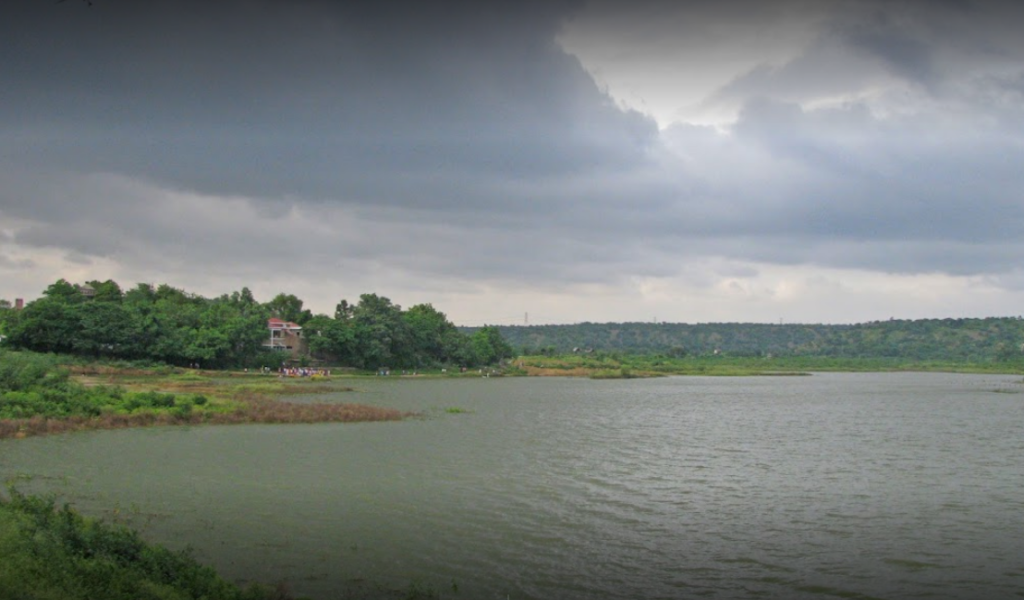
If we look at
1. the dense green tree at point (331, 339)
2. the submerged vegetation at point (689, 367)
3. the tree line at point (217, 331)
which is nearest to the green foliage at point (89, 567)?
the tree line at point (217, 331)

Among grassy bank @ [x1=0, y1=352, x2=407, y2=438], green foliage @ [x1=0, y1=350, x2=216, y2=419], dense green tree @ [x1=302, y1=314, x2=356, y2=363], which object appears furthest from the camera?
dense green tree @ [x1=302, y1=314, x2=356, y2=363]

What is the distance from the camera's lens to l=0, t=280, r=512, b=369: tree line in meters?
82.7

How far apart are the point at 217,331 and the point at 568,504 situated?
81.2m

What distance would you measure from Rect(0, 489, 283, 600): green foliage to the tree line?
7631 cm

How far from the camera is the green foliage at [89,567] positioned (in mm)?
12039

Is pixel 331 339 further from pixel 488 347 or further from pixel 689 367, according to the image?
pixel 689 367

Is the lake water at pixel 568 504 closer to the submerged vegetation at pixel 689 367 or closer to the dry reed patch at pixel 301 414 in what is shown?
the dry reed patch at pixel 301 414

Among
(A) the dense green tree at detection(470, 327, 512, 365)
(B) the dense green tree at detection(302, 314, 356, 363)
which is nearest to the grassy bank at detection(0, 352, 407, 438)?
(B) the dense green tree at detection(302, 314, 356, 363)

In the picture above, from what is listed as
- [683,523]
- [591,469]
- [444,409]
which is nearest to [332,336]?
[444,409]

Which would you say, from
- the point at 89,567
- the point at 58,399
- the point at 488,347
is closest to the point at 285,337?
the point at 488,347

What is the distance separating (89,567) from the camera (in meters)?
12.7

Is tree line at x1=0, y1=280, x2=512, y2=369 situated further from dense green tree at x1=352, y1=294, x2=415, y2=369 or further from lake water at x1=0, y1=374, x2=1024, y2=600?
lake water at x1=0, y1=374, x2=1024, y2=600

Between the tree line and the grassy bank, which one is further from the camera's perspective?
the tree line

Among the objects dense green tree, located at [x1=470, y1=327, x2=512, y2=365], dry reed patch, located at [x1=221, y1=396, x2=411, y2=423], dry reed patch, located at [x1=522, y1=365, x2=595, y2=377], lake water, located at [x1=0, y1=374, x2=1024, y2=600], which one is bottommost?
lake water, located at [x1=0, y1=374, x2=1024, y2=600]
